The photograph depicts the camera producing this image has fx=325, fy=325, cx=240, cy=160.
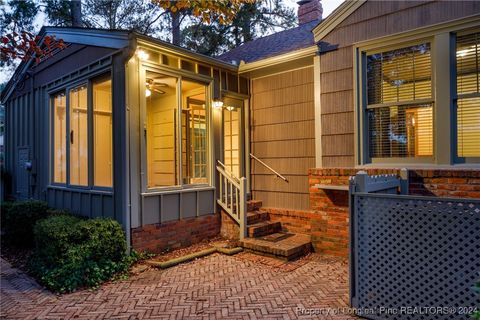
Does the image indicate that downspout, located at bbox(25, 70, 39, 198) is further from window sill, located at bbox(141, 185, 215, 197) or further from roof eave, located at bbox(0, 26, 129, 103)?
window sill, located at bbox(141, 185, 215, 197)

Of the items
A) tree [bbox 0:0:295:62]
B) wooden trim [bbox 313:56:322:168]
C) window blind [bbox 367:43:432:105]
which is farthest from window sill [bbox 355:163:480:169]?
tree [bbox 0:0:295:62]

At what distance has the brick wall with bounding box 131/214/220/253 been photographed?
16.7ft

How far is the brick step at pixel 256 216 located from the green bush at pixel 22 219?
12.4 feet

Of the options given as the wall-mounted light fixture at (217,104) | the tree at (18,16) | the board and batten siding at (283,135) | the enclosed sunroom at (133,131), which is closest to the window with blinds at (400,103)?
Answer: the board and batten siding at (283,135)

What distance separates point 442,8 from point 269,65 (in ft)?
9.40

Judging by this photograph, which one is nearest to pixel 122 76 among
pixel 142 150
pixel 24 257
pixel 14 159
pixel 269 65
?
pixel 142 150

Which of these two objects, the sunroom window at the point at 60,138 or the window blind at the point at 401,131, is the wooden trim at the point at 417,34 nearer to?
the window blind at the point at 401,131

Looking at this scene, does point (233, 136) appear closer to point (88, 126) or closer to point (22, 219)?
point (88, 126)

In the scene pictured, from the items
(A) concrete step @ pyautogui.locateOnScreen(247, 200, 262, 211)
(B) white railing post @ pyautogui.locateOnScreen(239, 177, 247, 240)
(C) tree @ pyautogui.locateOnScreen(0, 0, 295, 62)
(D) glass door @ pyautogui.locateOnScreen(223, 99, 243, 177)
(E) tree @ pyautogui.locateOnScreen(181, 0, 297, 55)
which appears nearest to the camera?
(B) white railing post @ pyautogui.locateOnScreen(239, 177, 247, 240)

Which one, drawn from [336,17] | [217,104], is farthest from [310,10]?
[217,104]

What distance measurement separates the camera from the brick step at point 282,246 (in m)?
5.01

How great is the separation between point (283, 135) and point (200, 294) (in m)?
3.55

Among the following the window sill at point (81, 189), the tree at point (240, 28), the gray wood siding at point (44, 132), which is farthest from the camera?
the tree at point (240, 28)

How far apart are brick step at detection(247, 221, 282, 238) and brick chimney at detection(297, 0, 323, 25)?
6.15 metres
